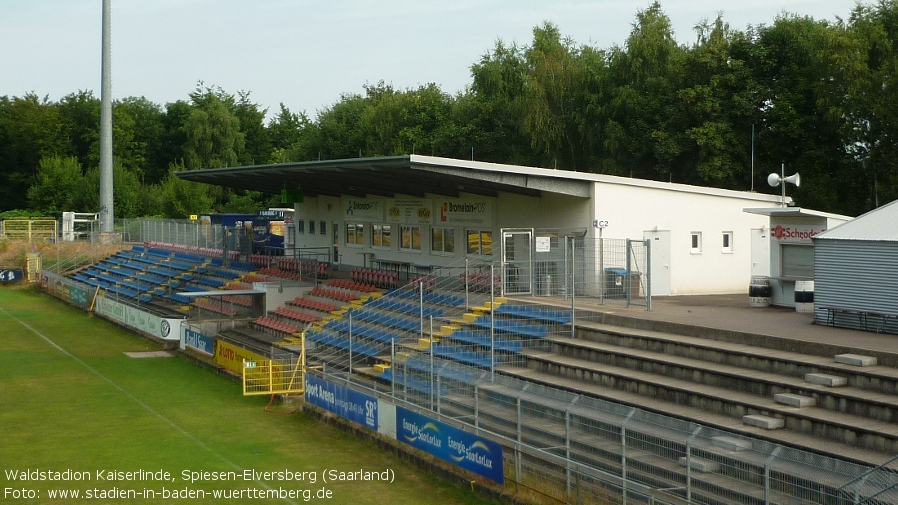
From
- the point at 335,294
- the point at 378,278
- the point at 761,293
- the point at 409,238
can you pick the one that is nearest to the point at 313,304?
the point at 335,294

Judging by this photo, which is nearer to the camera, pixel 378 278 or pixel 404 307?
pixel 404 307

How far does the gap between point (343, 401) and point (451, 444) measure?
4.28m

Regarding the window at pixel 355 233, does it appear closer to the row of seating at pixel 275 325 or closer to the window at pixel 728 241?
the row of seating at pixel 275 325

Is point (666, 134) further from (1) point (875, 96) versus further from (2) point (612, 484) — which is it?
(2) point (612, 484)

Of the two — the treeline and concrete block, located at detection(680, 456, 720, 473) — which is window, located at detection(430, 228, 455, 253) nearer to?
the treeline

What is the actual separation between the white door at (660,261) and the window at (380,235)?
11379 mm

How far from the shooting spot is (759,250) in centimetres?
2539

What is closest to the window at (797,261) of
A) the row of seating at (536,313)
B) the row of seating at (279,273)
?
the row of seating at (536,313)

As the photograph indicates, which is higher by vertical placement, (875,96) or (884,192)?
(875,96)

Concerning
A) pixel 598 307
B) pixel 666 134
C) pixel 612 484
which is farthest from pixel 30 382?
pixel 666 134

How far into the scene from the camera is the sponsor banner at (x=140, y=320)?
1148 inches

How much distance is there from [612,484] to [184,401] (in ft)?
42.7

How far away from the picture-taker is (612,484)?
36.8 feet

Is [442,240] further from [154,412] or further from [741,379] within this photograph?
[741,379]
